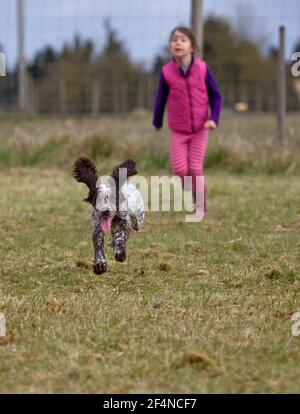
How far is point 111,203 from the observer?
4.74m

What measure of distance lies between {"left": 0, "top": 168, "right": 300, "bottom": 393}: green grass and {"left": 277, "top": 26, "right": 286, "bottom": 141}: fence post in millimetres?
4333

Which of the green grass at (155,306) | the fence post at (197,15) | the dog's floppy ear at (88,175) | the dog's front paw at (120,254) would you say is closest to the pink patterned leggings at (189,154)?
the green grass at (155,306)

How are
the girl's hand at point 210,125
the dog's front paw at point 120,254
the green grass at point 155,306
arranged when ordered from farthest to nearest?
1. the girl's hand at point 210,125
2. the dog's front paw at point 120,254
3. the green grass at point 155,306

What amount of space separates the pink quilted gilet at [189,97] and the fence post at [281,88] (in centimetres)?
413

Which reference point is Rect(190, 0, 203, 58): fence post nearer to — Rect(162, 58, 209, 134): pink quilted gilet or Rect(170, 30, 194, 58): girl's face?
Rect(162, 58, 209, 134): pink quilted gilet

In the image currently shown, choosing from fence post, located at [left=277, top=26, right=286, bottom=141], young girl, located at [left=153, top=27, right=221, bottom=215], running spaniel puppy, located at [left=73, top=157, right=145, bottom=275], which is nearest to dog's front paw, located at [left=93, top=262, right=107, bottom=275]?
running spaniel puppy, located at [left=73, top=157, right=145, bottom=275]

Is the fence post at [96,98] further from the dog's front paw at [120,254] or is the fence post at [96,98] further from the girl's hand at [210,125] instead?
the dog's front paw at [120,254]

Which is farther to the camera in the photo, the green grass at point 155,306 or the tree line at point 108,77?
the tree line at point 108,77

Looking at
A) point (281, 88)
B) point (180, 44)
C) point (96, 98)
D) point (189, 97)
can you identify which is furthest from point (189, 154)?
point (96, 98)

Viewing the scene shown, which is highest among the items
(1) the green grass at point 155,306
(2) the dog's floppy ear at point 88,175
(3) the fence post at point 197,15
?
(3) the fence post at point 197,15

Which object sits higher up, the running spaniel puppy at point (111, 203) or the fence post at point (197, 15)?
the fence post at point (197, 15)

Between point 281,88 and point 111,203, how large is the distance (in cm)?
760

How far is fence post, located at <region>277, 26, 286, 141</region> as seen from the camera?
38.8 ft

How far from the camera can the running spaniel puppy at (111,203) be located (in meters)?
4.74
